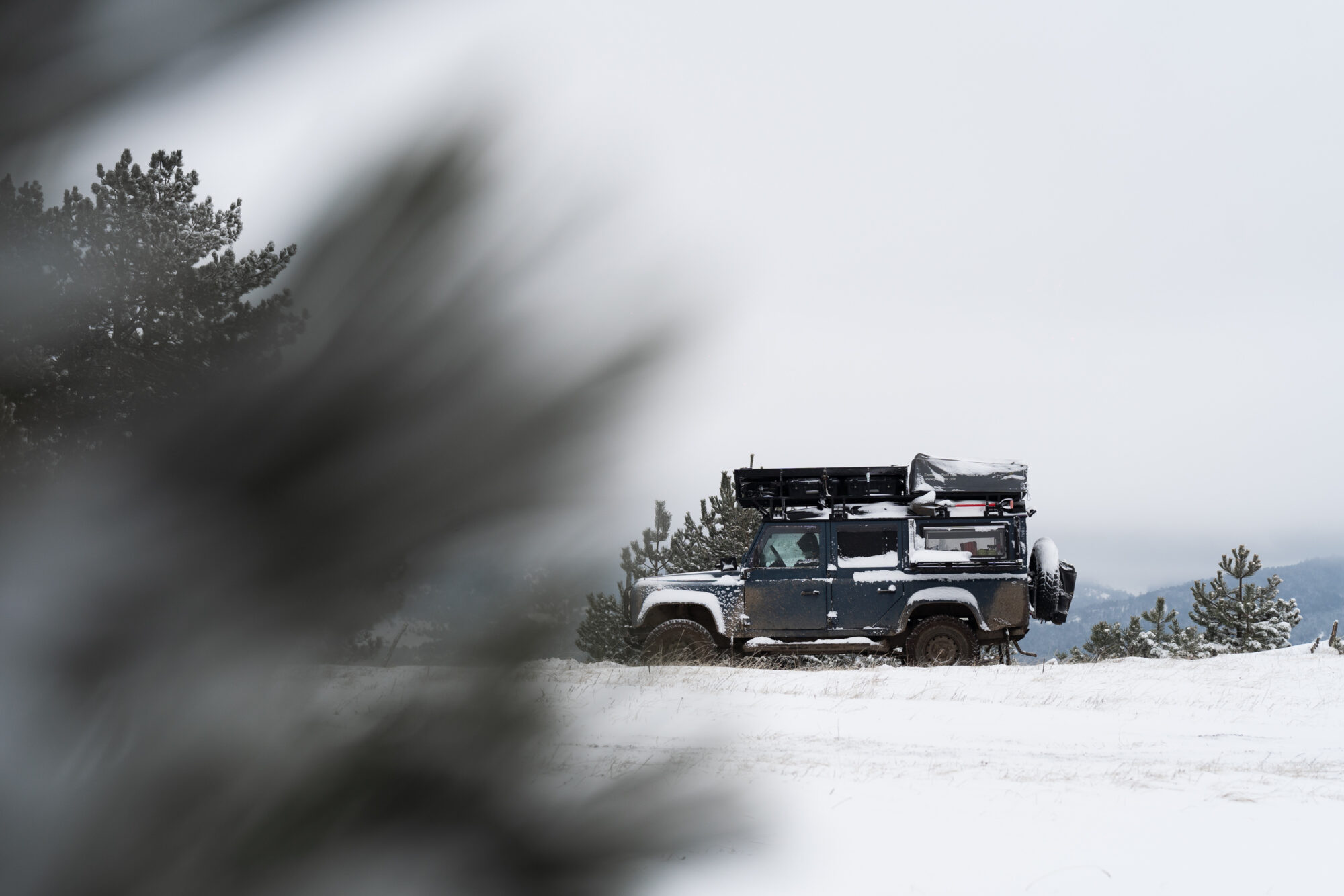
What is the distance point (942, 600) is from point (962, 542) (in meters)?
0.74

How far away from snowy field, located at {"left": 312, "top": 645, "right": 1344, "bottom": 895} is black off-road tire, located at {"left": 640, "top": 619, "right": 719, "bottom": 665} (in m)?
1.21

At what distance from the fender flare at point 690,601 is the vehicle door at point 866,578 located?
1314 millimetres

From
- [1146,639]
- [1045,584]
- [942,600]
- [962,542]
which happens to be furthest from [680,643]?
[1146,639]

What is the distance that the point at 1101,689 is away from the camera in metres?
9.36

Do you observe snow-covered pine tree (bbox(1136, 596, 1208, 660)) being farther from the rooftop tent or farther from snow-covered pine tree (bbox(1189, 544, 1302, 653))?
the rooftop tent

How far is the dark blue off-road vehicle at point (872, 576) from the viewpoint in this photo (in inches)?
434

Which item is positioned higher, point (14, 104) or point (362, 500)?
point (14, 104)

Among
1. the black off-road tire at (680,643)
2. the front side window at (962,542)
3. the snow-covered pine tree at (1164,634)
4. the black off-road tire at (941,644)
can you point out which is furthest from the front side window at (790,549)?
the snow-covered pine tree at (1164,634)

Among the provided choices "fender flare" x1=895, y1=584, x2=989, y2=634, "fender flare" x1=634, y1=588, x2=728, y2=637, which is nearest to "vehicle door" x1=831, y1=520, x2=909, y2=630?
"fender flare" x1=895, y1=584, x2=989, y2=634

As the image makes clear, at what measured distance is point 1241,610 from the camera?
20453 mm

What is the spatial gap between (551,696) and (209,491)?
35 centimetres

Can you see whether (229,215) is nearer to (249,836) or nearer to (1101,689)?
(249,836)

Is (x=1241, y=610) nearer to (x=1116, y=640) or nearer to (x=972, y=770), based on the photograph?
(x=1116, y=640)

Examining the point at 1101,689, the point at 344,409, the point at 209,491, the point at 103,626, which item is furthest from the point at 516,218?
the point at 1101,689
